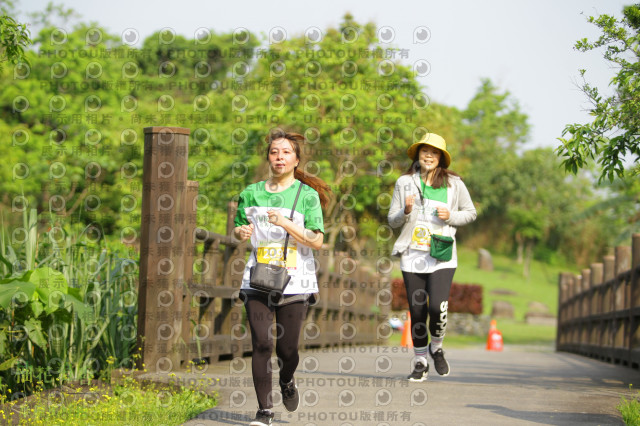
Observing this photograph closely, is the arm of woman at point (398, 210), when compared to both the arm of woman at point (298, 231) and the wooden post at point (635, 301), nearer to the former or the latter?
the arm of woman at point (298, 231)

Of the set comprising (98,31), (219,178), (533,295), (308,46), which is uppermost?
(98,31)

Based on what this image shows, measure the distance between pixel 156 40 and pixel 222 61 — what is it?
14.2ft

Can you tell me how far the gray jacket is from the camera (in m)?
6.61

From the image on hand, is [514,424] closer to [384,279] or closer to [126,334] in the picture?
[126,334]

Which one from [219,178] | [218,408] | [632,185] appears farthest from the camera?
[219,178]

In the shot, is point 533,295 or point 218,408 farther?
point 533,295

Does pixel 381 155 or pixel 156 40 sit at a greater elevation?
pixel 156 40

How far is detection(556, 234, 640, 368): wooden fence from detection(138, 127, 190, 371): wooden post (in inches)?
195

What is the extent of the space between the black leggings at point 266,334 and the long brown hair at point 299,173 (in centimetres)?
66

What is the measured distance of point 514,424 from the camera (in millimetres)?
4680

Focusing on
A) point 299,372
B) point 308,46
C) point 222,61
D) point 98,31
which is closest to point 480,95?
point 222,61

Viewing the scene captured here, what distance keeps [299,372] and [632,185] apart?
16.9 metres

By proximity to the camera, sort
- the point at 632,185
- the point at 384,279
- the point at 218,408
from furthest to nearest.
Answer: the point at 632,185, the point at 384,279, the point at 218,408

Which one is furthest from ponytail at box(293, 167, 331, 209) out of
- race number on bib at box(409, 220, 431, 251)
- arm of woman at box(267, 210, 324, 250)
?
race number on bib at box(409, 220, 431, 251)
